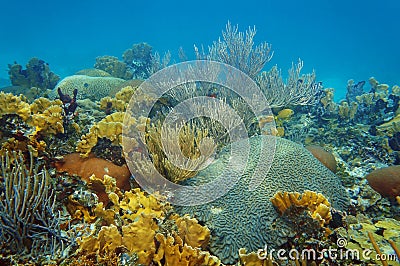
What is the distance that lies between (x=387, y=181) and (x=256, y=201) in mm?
2546

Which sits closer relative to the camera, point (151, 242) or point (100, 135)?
point (151, 242)

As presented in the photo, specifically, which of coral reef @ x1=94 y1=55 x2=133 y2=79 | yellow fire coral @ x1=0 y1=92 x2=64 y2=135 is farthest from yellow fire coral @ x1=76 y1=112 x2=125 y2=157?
coral reef @ x1=94 y1=55 x2=133 y2=79

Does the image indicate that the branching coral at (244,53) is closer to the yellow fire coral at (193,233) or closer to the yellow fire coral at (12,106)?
the yellow fire coral at (12,106)

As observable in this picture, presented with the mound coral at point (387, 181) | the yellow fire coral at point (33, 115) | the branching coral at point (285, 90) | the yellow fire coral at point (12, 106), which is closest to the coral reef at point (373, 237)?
the mound coral at point (387, 181)

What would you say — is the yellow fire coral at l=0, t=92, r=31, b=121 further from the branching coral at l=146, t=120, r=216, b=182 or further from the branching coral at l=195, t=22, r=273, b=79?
Answer: the branching coral at l=195, t=22, r=273, b=79

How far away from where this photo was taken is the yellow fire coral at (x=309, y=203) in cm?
269

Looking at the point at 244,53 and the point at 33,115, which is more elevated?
the point at 244,53

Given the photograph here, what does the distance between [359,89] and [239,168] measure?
10.1m

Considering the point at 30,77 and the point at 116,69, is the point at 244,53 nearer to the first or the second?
the point at 116,69

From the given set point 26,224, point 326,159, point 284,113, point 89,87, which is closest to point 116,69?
point 89,87

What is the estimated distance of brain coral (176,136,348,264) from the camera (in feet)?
8.95

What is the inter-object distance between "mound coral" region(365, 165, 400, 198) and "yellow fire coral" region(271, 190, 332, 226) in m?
1.92

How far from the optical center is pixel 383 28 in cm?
7212

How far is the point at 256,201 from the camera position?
3.13 meters
